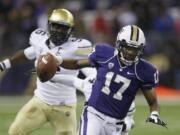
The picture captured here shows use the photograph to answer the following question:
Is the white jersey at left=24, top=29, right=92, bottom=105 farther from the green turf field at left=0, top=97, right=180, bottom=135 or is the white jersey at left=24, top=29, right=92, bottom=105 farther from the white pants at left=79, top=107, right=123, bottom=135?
the green turf field at left=0, top=97, right=180, bottom=135

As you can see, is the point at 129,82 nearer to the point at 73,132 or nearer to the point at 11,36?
the point at 73,132

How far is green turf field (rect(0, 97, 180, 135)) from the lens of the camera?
10586 millimetres

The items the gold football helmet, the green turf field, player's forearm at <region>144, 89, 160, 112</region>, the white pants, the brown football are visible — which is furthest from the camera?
the green turf field

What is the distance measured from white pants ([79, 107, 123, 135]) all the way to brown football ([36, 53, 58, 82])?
47 cm

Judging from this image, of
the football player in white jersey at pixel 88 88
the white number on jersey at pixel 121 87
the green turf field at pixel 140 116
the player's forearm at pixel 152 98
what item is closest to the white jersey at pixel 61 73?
the football player in white jersey at pixel 88 88

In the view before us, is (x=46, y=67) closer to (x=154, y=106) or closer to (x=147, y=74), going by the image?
(x=147, y=74)

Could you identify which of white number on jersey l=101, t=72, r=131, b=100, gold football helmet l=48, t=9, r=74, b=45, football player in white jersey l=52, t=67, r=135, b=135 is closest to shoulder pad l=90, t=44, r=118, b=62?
white number on jersey l=101, t=72, r=131, b=100

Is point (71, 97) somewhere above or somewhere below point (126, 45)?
below

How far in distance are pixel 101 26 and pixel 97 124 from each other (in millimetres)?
7271

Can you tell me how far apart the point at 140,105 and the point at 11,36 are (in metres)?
2.46

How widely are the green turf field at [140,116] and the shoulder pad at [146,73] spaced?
3.58 meters

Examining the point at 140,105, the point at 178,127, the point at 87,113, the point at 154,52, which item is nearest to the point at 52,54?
the point at 87,113

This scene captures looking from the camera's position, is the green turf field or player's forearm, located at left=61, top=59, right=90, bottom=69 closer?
player's forearm, located at left=61, top=59, right=90, bottom=69

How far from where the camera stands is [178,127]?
1097 cm
